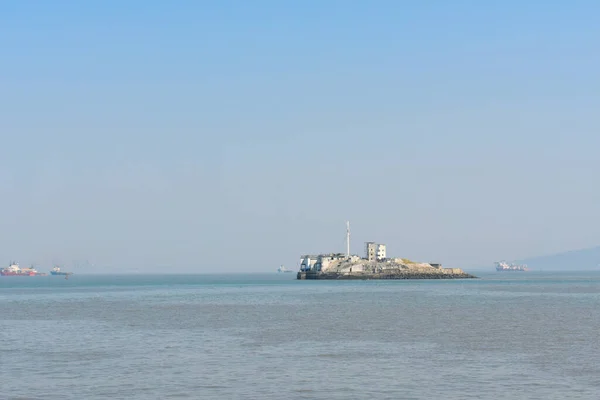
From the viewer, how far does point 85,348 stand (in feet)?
151

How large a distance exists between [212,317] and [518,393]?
45706 millimetres

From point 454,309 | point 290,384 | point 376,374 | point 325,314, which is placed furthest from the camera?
point 454,309

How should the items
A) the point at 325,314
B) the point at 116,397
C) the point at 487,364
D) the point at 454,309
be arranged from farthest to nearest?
the point at 454,309, the point at 325,314, the point at 487,364, the point at 116,397

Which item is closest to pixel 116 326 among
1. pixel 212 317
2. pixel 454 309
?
pixel 212 317

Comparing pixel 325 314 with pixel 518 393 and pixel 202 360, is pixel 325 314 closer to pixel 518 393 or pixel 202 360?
pixel 202 360

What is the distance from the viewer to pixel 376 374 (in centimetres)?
3538

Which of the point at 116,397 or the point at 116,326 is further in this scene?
the point at 116,326

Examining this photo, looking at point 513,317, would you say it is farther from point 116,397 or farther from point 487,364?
point 116,397

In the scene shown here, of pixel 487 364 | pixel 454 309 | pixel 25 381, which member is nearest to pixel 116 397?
pixel 25 381

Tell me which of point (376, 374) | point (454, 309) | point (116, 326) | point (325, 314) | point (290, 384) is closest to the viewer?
point (290, 384)

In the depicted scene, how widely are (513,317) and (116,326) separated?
115ft

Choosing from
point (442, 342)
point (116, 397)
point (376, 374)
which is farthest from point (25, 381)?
point (442, 342)

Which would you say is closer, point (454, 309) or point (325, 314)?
point (325, 314)

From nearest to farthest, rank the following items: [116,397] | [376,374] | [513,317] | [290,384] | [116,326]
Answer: [116,397] < [290,384] < [376,374] < [116,326] < [513,317]
